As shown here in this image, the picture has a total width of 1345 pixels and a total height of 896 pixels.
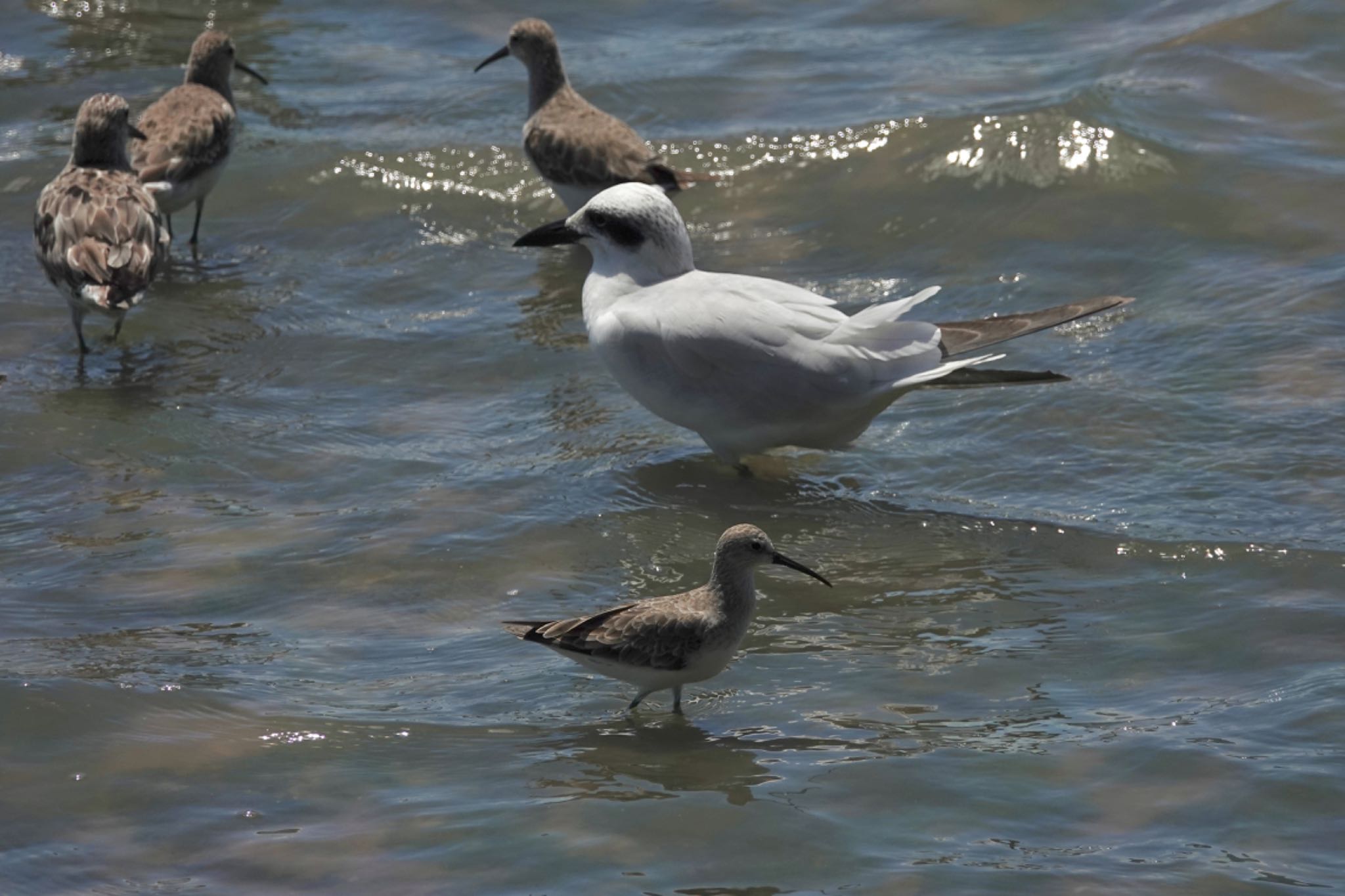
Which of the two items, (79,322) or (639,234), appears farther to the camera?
(79,322)

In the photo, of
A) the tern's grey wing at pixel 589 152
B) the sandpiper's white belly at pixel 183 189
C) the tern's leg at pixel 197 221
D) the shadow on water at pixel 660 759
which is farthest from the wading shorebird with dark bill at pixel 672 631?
the tern's leg at pixel 197 221

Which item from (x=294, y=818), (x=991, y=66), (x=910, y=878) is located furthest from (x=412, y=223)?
(x=910, y=878)

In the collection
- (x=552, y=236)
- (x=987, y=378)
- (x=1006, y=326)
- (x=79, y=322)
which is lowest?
(x=79, y=322)

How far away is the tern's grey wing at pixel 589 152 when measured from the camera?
33.2 ft

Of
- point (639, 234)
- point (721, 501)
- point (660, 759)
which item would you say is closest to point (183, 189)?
point (639, 234)

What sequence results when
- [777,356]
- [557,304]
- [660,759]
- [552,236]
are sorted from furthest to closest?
[557,304] → [552,236] → [777,356] → [660,759]

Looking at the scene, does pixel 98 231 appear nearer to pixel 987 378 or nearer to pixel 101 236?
pixel 101 236

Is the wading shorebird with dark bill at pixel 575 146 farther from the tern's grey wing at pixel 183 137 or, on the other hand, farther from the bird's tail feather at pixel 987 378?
the bird's tail feather at pixel 987 378

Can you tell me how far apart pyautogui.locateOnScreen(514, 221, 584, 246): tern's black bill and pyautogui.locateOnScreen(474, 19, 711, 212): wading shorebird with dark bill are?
1.72 meters

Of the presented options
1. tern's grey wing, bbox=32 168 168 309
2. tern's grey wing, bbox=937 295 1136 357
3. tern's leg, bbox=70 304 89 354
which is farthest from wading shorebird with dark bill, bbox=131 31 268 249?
tern's grey wing, bbox=937 295 1136 357

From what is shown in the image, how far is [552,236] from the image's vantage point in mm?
8039

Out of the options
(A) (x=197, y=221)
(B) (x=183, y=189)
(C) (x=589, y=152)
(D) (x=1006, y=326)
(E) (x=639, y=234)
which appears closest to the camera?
(D) (x=1006, y=326)

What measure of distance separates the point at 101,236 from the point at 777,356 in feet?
11.4

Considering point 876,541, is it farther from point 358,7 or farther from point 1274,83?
point 358,7
